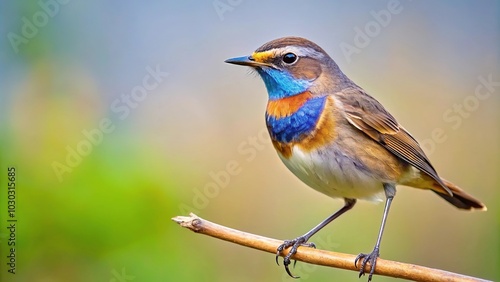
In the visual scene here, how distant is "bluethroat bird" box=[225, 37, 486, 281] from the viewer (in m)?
2.30

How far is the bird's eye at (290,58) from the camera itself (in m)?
2.33

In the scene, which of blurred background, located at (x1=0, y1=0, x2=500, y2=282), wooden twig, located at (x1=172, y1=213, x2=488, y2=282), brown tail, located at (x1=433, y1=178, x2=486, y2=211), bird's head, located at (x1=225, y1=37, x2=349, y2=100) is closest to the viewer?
wooden twig, located at (x1=172, y1=213, x2=488, y2=282)

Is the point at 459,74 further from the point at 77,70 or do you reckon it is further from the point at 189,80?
the point at 77,70

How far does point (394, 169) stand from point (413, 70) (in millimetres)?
1119

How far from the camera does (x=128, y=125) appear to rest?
2.98 metres

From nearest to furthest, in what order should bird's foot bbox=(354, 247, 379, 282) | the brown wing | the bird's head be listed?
bird's foot bbox=(354, 247, 379, 282) → the bird's head → the brown wing

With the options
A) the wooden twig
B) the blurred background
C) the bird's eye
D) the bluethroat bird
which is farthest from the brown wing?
the blurred background

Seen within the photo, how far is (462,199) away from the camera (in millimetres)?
2799

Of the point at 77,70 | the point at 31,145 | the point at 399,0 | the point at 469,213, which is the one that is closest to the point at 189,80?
the point at 77,70

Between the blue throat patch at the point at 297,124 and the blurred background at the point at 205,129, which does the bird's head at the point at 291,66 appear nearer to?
the blue throat patch at the point at 297,124

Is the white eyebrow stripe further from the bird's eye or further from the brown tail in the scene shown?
the brown tail

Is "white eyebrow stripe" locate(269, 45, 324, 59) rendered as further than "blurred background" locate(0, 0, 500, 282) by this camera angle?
No

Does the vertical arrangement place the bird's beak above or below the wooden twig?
above

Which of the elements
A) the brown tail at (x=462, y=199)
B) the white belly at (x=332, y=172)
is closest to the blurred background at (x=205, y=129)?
the brown tail at (x=462, y=199)
